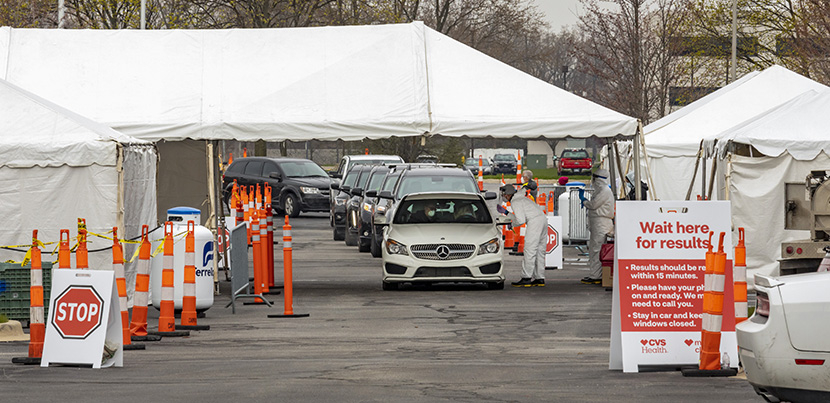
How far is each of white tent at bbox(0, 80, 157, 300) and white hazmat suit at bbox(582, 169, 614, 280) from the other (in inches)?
293

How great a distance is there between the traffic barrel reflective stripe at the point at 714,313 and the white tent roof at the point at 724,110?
57.2 feet

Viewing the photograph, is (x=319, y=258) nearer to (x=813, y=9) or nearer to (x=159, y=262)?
(x=159, y=262)

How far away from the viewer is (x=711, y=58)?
165 feet

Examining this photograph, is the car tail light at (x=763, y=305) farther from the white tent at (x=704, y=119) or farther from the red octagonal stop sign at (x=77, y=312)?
the white tent at (x=704, y=119)

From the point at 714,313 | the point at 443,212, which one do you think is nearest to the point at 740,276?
the point at 714,313

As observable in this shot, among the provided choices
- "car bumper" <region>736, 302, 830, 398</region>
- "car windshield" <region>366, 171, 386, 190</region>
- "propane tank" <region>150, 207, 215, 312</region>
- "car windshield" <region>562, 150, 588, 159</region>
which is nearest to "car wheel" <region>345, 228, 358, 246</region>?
"car windshield" <region>366, 171, 386, 190</region>

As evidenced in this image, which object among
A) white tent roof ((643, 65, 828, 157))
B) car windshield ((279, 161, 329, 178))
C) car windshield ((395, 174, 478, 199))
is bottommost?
car windshield ((395, 174, 478, 199))

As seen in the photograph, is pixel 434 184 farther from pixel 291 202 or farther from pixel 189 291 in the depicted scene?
pixel 291 202

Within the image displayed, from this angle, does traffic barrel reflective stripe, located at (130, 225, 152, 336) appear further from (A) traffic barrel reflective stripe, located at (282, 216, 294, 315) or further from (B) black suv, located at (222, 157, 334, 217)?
(B) black suv, located at (222, 157, 334, 217)

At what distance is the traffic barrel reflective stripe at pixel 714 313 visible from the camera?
945cm

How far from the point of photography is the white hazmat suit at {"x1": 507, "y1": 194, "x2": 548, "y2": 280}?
1834cm

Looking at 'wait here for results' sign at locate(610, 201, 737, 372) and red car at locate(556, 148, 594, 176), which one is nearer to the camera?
'wait here for results' sign at locate(610, 201, 737, 372)

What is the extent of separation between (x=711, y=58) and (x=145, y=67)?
35336mm

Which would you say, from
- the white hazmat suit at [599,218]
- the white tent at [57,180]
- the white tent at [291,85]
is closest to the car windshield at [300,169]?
the white tent at [291,85]
